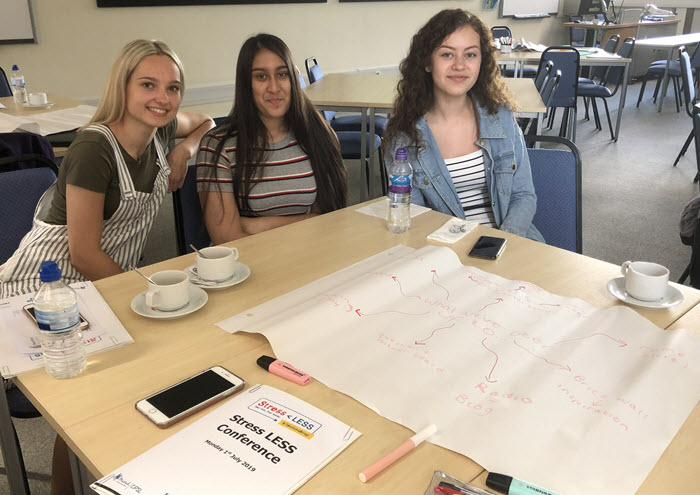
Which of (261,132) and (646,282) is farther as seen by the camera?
(261,132)

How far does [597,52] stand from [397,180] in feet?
17.8

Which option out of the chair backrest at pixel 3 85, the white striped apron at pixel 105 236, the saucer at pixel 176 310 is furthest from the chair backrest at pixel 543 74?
the saucer at pixel 176 310

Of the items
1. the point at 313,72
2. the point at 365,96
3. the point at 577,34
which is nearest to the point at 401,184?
the point at 365,96

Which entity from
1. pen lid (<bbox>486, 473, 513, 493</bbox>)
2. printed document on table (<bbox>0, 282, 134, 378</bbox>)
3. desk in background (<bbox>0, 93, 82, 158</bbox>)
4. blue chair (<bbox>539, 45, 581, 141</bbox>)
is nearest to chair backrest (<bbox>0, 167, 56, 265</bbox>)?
printed document on table (<bbox>0, 282, 134, 378</bbox>)

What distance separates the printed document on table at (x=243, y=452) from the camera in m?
0.79

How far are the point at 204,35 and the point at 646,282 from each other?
15.8ft

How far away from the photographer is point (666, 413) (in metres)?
0.95

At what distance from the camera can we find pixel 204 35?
525cm

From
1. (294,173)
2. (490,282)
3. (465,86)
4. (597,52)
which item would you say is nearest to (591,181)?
(597,52)

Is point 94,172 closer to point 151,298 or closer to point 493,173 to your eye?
point 151,298

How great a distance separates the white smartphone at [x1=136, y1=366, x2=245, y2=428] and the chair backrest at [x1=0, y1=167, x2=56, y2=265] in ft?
3.49

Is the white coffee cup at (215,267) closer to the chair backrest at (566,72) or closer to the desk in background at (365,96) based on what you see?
the desk in background at (365,96)

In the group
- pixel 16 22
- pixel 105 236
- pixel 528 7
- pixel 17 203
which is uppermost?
pixel 528 7

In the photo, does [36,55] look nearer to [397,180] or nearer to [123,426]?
[397,180]
